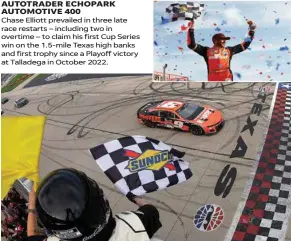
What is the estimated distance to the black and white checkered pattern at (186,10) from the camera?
8852 mm

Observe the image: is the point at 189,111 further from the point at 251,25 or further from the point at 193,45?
the point at 251,25

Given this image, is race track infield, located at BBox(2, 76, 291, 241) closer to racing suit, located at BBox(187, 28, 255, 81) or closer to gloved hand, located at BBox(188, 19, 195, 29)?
racing suit, located at BBox(187, 28, 255, 81)

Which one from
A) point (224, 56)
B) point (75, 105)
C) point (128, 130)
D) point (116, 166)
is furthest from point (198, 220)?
point (75, 105)

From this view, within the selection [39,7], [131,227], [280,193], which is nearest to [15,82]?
[39,7]

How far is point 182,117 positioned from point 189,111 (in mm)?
318

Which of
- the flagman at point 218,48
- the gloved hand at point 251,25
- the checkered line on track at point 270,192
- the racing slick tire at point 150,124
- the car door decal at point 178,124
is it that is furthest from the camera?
the flagman at point 218,48

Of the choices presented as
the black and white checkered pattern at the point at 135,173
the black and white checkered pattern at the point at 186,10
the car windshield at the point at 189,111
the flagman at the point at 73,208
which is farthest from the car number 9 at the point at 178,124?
the flagman at the point at 73,208

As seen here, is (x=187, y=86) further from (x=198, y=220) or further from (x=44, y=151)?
(x=198, y=220)

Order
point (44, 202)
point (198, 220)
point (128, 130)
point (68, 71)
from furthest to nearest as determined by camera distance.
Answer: point (68, 71)
point (128, 130)
point (198, 220)
point (44, 202)

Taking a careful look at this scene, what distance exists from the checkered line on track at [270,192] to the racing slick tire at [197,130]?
1366mm

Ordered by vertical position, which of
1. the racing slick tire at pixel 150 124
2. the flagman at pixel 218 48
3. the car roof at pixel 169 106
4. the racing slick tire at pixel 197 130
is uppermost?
the flagman at pixel 218 48

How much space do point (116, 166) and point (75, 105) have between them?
6386 millimetres

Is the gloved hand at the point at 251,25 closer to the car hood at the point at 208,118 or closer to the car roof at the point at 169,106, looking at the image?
the car hood at the point at 208,118

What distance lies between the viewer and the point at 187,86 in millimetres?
10305
